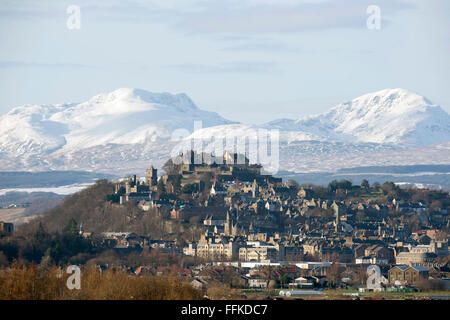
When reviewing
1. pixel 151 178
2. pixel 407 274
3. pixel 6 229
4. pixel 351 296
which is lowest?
pixel 407 274

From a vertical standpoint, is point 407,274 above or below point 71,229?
below

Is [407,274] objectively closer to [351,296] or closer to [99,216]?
[351,296]

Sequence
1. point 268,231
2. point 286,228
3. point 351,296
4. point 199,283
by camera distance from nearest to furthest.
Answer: point 351,296
point 199,283
point 268,231
point 286,228

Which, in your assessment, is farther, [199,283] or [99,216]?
[99,216]

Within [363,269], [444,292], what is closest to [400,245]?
[363,269]

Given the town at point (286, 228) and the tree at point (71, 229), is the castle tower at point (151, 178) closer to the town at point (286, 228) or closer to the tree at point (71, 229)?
the town at point (286, 228)

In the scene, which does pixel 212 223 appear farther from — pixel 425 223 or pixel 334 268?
pixel 334 268

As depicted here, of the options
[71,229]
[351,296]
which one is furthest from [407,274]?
[71,229]

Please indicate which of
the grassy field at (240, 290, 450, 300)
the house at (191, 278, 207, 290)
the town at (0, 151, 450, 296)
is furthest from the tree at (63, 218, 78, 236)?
the grassy field at (240, 290, 450, 300)
